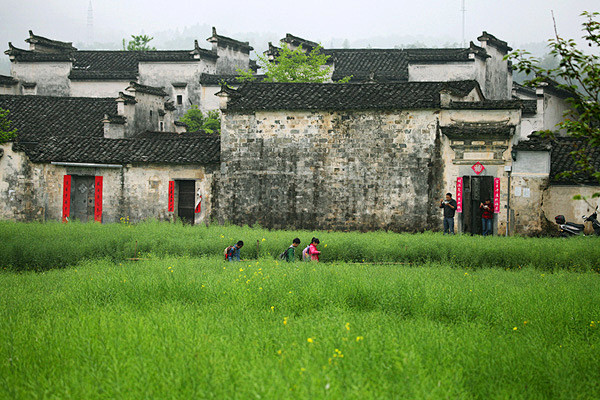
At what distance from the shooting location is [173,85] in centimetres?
3809

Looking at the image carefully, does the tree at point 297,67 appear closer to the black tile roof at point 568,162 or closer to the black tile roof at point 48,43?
the black tile roof at point 568,162

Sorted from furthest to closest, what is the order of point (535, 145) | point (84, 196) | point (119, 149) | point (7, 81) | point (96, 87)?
point (96, 87), point (7, 81), point (84, 196), point (119, 149), point (535, 145)

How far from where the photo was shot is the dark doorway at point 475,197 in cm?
2148

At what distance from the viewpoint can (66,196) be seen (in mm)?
21578

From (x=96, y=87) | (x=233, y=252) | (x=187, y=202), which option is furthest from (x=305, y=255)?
(x=96, y=87)

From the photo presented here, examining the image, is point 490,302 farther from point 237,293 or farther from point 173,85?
point 173,85

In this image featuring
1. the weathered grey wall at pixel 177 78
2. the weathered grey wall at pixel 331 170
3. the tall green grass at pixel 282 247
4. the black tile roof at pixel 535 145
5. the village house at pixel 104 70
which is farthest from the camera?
the weathered grey wall at pixel 177 78

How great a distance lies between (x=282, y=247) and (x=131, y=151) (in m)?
9.38

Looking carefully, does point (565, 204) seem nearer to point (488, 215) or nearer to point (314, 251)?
point (488, 215)

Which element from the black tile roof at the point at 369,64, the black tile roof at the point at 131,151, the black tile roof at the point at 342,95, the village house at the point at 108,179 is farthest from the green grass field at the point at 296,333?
the black tile roof at the point at 369,64

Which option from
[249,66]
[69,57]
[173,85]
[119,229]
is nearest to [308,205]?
[119,229]

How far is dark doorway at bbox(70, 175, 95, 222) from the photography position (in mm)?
22000

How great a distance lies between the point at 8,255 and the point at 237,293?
6.90 m

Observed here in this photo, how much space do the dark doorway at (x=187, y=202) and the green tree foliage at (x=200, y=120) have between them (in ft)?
48.3
